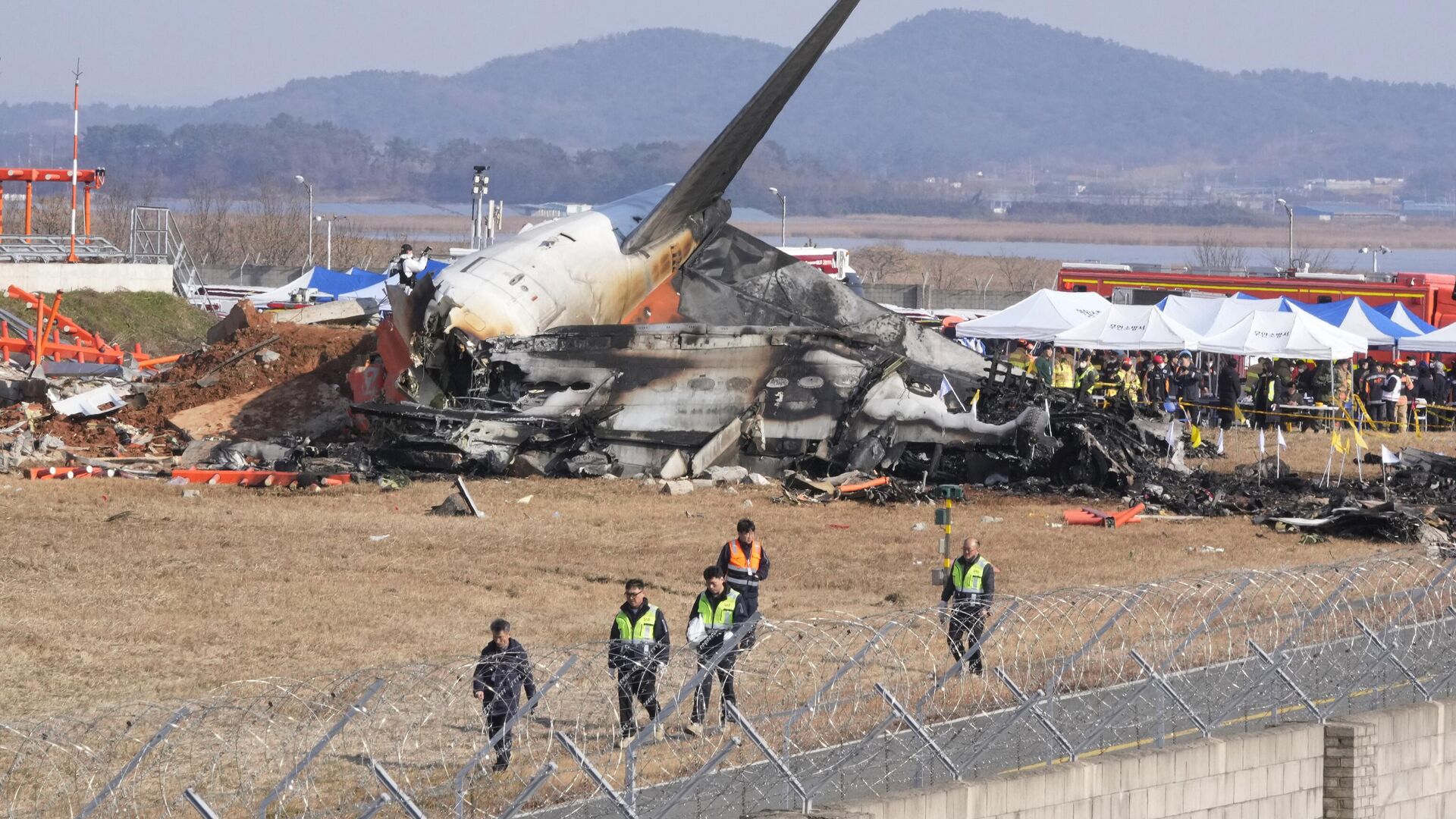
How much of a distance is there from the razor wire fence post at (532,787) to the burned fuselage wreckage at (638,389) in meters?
19.7

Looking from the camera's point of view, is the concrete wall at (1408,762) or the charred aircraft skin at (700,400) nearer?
the concrete wall at (1408,762)

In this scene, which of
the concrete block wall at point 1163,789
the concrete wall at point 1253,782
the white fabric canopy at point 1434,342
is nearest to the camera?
the concrete block wall at point 1163,789

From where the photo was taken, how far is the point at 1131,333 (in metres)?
46.0

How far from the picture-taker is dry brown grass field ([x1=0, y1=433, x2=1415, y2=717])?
722 inches

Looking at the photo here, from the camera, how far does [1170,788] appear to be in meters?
13.8

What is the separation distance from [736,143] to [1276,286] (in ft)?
107

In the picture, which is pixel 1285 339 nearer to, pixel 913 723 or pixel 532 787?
pixel 913 723

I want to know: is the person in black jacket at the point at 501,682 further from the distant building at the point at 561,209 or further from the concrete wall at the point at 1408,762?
the distant building at the point at 561,209

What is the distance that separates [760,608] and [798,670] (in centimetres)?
879

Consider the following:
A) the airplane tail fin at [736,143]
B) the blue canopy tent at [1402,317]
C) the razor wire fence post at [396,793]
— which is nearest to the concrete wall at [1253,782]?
the razor wire fence post at [396,793]

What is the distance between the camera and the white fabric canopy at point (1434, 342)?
1822 inches

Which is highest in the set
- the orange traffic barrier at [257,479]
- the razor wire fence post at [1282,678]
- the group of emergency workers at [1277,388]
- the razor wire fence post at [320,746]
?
the razor wire fence post at [320,746]

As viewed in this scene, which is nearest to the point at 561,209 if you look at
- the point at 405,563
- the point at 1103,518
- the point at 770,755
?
the point at 1103,518

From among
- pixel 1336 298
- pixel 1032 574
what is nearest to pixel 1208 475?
pixel 1032 574
